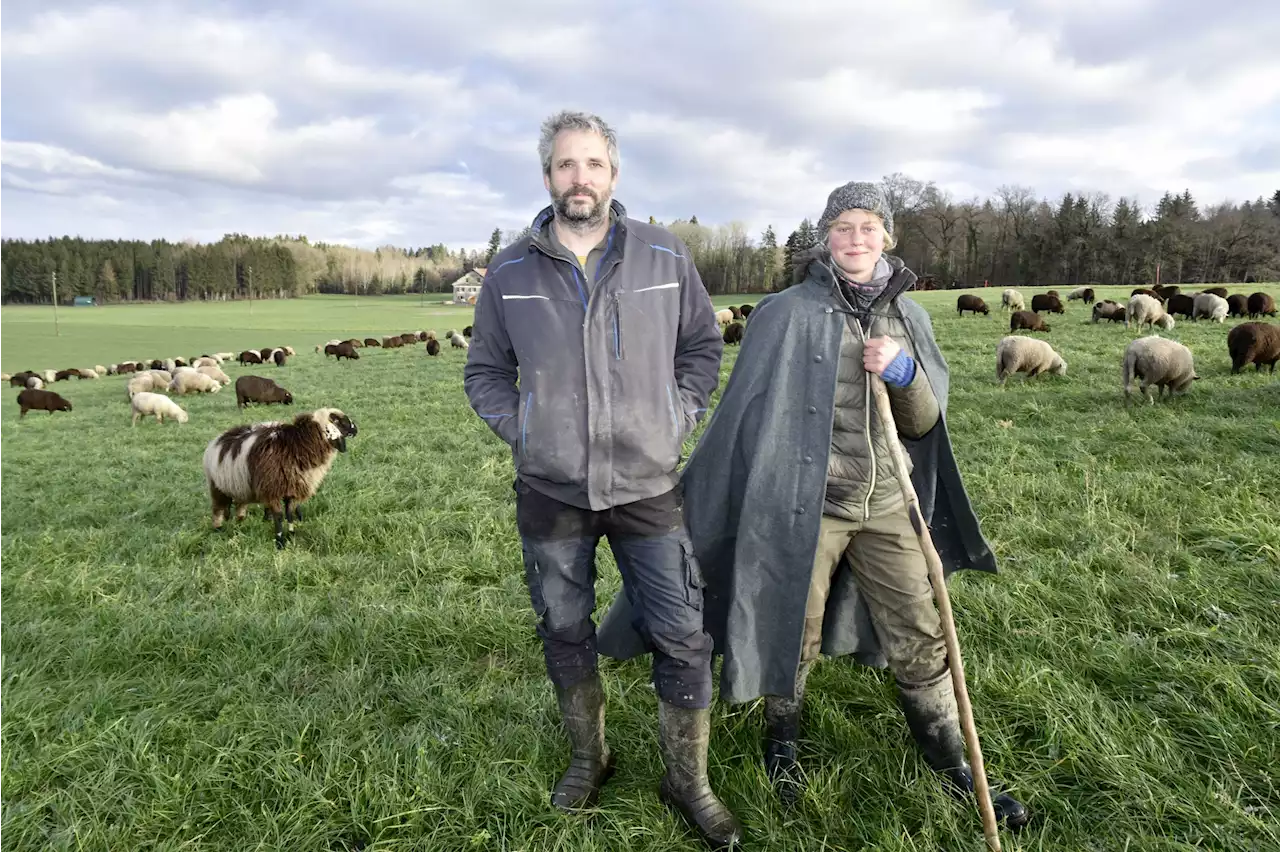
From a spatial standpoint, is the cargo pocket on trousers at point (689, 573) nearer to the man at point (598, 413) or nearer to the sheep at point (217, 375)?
the man at point (598, 413)

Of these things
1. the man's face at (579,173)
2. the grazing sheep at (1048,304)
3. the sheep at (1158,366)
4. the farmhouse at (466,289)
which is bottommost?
the sheep at (1158,366)

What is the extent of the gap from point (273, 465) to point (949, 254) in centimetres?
6904

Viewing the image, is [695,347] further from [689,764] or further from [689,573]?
[689,764]

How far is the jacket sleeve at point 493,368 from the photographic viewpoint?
2566 mm

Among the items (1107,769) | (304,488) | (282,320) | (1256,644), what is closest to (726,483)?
(1107,769)

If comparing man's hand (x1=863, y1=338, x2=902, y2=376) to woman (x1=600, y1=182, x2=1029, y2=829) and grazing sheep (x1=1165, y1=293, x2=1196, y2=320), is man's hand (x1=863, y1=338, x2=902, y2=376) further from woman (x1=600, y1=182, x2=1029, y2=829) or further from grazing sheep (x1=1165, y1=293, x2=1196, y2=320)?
grazing sheep (x1=1165, y1=293, x2=1196, y2=320)

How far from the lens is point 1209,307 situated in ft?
74.5

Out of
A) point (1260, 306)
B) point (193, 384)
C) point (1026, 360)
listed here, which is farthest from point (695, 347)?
point (1260, 306)

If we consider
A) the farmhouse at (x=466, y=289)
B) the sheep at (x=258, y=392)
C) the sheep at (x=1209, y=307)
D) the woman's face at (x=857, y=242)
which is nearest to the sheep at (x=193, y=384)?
the sheep at (x=258, y=392)

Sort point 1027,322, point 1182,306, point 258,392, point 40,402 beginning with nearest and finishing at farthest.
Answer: point 258,392 → point 40,402 → point 1027,322 → point 1182,306

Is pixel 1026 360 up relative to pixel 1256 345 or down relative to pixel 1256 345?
down

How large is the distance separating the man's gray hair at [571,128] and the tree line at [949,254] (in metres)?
29.6

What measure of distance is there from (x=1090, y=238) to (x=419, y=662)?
68222 mm

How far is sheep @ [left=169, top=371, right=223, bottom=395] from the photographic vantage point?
22.5m
